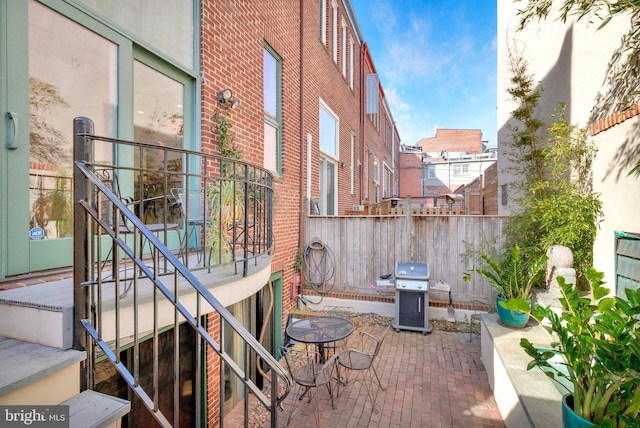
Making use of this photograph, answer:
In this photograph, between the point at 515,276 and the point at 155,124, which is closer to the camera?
the point at 155,124

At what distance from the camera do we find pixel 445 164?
2723 centimetres

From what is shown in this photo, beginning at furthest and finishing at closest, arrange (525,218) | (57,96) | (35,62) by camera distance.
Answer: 1. (525,218)
2. (57,96)
3. (35,62)

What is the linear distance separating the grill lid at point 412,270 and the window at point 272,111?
9.24ft

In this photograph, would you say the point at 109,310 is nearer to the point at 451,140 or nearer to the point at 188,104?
the point at 188,104

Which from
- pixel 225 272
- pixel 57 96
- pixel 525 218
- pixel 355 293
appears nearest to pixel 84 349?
pixel 225 272

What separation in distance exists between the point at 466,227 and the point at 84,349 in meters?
5.86

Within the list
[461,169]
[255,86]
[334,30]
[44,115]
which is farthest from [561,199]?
[461,169]

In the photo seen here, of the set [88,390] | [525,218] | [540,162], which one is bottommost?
[88,390]

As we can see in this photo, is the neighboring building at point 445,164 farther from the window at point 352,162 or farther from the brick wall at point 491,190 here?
the window at point 352,162

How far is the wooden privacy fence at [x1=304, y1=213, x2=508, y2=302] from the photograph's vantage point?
5.83m

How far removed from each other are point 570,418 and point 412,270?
11.5ft

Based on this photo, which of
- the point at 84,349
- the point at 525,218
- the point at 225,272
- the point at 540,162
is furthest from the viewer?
the point at 540,162

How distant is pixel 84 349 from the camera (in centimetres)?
158

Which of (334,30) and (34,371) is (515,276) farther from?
(334,30)
